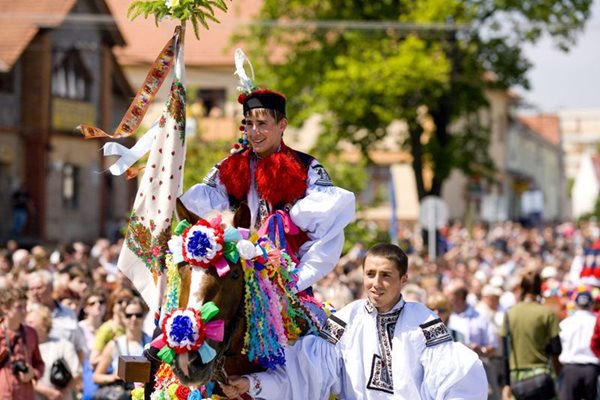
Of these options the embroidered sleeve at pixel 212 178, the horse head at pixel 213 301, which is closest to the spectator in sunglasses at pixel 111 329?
the embroidered sleeve at pixel 212 178

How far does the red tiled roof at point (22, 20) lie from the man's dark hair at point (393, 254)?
95.4 ft

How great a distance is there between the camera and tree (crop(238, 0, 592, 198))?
34.3 metres

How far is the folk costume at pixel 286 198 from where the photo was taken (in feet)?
22.6

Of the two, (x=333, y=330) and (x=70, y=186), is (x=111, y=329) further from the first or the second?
(x=70, y=186)

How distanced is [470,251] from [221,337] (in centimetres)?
2891

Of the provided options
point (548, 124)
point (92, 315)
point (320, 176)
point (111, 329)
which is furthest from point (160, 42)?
point (548, 124)

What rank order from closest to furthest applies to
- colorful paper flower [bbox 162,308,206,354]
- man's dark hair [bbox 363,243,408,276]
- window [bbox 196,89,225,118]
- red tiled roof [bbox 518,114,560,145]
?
colorful paper flower [bbox 162,308,206,354], man's dark hair [bbox 363,243,408,276], window [bbox 196,89,225,118], red tiled roof [bbox 518,114,560,145]

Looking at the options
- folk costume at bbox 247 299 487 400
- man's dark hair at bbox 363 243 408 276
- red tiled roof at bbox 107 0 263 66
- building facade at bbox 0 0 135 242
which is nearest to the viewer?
folk costume at bbox 247 299 487 400

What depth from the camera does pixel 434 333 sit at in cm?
661

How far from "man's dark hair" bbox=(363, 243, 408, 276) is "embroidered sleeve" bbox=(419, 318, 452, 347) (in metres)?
0.30

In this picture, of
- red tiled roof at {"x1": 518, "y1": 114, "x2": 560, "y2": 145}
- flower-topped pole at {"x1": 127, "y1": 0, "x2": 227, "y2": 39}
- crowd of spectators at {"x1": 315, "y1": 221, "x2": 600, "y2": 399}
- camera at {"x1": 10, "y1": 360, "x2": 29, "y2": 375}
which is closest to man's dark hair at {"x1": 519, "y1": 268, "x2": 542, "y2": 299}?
crowd of spectators at {"x1": 315, "y1": 221, "x2": 600, "y2": 399}

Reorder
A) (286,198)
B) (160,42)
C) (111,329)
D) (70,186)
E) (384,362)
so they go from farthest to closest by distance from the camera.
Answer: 1. (160,42)
2. (70,186)
3. (111,329)
4. (286,198)
5. (384,362)

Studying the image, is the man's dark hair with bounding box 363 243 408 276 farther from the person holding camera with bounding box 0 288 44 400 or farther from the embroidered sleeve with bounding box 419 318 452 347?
the person holding camera with bounding box 0 288 44 400

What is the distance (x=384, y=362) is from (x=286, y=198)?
1048mm
